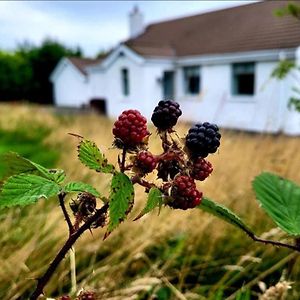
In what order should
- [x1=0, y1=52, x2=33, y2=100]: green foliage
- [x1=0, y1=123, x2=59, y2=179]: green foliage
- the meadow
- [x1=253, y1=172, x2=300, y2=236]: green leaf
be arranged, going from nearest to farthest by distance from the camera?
1. [x1=253, y1=172, x2=300, y2=236]: green leaf
2. the meadow
3. [x1=0, y1=123, x2=59, y2=179]: green foliage
4. [x1=0, y1=52, x2=33, y2=100]: green foliage

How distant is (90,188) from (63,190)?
0.09 ft

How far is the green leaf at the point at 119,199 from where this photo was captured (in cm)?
46

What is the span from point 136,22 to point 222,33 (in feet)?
19.7

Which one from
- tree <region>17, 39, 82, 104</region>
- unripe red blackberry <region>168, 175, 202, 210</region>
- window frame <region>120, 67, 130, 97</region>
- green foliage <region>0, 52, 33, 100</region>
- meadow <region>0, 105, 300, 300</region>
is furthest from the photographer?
tree <region>17, 39, 82, 104</region>

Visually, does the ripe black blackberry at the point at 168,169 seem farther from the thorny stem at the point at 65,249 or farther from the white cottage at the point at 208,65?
the white cottage at the point at 208,65

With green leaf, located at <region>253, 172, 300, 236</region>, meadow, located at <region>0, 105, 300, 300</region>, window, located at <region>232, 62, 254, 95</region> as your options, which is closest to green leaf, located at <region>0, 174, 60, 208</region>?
green leaf, located at <region>253, 172, 300, 236</region>

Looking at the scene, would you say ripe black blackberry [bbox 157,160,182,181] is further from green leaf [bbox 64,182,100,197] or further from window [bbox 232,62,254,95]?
window [bbox 232,62,254,95]

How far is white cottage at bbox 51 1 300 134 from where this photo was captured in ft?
40.3

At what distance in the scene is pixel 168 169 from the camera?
483mm

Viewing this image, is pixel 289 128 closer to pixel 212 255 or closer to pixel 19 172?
pixel 212 255

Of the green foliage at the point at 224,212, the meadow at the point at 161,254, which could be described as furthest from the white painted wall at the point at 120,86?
the green foliage at the point at 224,212

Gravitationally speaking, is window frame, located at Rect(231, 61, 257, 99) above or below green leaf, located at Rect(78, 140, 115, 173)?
below

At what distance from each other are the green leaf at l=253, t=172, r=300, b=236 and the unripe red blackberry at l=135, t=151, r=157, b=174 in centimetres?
25

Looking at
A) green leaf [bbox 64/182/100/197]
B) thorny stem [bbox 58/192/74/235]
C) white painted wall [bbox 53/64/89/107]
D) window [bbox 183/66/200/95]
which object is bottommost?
white painted wall [bbox 53/64/89/107]
